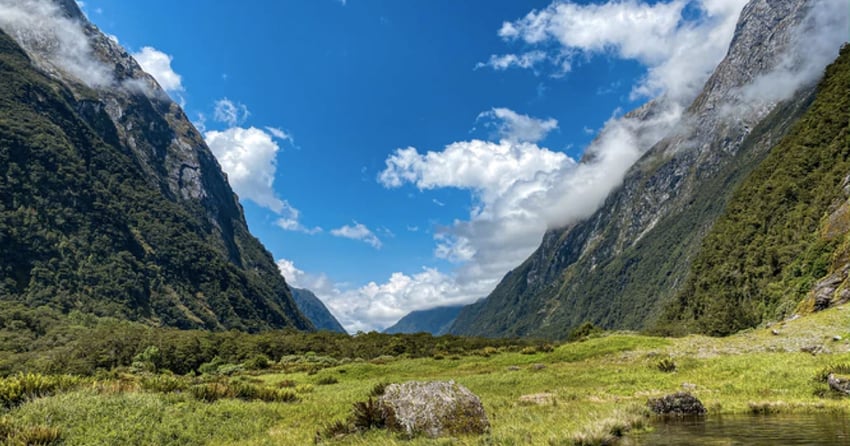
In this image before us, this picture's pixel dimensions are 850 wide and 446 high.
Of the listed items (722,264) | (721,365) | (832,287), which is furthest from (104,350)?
(722,264)

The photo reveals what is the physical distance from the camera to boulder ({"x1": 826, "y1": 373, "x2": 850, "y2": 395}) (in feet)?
53.7

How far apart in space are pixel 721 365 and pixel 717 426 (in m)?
15.2

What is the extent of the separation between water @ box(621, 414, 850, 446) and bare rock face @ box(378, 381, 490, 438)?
4805 mm

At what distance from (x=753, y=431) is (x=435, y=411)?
857 cm

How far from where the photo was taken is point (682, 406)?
51.2 feet

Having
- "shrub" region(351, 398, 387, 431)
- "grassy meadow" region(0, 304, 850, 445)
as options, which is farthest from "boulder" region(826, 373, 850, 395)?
"shrub" region(351, 398, 387, 431)

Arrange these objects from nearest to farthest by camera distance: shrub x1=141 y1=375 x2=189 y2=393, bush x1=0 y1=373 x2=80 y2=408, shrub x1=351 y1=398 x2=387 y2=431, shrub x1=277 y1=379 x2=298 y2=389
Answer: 1. shrub x1=351 y1=398 x2=387 y2=431
2. bush x1=0 y1=373 x2=80 y2=408
3. shrub x1=141 y1=375 x2=189 y2=393
4. shrub x1=277 y1=379 x2=298 y2=389

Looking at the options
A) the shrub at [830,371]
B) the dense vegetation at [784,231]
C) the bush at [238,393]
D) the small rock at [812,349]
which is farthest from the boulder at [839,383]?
the dense vegetation at [784,231]

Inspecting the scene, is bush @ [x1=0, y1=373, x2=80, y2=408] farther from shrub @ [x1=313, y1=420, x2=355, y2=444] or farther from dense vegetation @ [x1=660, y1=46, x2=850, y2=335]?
dense vegetation @ [x1=660, y1=46, x2=850, y2=335]

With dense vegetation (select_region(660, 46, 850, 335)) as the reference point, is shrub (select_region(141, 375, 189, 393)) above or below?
below

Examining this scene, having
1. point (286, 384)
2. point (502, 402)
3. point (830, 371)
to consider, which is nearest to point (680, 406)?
point (502, 402)

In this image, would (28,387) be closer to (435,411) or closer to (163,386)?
(163,386)

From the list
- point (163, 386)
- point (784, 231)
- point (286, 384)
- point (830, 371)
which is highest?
point (784, 231)

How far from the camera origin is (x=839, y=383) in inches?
660
